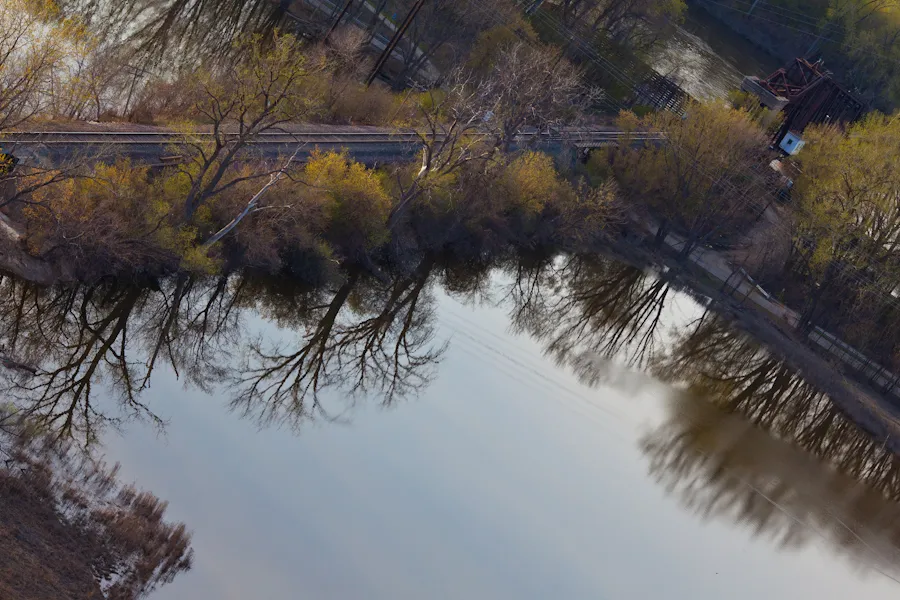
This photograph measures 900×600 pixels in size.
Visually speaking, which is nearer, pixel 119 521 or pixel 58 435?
pixel 119 521

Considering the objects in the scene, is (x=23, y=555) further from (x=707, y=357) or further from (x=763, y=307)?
(x=763, y=307)

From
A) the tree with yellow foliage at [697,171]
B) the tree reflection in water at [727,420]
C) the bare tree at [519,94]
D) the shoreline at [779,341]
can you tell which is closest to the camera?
the tree reflection in water at [727,420]

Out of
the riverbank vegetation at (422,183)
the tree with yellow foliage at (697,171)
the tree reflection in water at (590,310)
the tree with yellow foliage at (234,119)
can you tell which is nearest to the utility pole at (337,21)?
the riverbank vegetation at (422,183)

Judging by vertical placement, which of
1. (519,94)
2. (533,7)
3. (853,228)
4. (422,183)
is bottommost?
(422,183)

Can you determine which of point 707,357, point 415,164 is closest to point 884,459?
point 707,357

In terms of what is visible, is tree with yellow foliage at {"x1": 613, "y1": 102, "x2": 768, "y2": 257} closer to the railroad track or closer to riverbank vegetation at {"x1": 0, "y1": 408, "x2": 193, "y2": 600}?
the railroad track

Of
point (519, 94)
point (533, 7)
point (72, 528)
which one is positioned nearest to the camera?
point (72, 528)

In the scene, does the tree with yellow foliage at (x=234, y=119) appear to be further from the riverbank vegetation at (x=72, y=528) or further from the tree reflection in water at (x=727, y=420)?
the tree reflection in water at (x=727, y=420)

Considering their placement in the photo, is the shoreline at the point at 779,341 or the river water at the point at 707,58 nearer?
the shoreline at the point at 779,341

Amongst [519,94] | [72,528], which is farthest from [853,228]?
[72,528]

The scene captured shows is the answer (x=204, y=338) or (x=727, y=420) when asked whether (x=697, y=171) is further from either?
(x=204, y=338)

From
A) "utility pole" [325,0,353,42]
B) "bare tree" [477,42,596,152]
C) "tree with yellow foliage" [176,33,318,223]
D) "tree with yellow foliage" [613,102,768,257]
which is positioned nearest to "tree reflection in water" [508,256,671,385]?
"tree with yellow foliage" [613,102,768,257]
